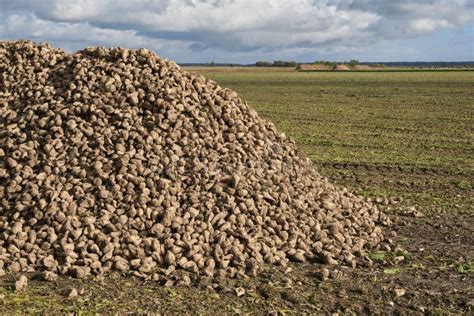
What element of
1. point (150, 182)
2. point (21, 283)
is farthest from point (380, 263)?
point (21, 283)

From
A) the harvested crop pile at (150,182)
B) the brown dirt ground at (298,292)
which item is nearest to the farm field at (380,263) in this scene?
the brown dirt ground at (298,292)

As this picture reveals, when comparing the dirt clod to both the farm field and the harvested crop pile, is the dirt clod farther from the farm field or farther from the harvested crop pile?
the harvested crop pile

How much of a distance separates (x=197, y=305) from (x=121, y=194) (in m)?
1.64

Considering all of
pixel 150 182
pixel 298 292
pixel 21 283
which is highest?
pixel 150 182

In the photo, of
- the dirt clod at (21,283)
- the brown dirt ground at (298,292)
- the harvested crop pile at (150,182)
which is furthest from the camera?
the harvested crop pile at (150,182)

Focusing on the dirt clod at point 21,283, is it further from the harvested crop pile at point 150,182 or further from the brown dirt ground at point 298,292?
the harvested crop pile at point 150,182

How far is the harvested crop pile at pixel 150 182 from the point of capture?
5922mm

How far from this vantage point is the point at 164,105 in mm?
7199

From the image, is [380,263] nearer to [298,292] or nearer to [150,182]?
[298,292]

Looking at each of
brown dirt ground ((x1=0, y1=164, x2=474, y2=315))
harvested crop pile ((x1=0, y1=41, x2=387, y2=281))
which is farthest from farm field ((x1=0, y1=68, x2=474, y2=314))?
harvested crop pile ((x1=0, y1=41, x2=387, y2=281))

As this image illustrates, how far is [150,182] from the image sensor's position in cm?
635

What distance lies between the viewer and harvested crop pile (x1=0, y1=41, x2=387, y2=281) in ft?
19.4

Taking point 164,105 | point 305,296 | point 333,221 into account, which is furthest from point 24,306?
point 333,221

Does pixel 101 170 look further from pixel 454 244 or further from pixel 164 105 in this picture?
pixel 454 244
